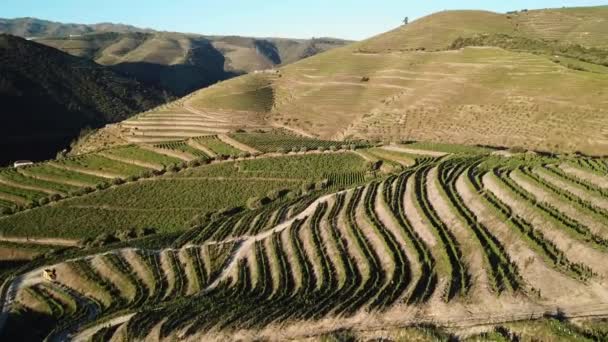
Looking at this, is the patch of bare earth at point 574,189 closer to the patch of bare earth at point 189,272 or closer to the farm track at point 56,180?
the patch of bare earth at point 189,272

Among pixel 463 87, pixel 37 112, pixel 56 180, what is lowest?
pixel 56 180

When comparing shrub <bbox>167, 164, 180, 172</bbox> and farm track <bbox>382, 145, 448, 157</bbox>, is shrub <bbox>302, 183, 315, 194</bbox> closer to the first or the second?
farm track <bbox>382, 145, 448, 157</bbox>

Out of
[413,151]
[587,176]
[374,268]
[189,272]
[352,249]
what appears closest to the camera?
[374,268]

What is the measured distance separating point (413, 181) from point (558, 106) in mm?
50268

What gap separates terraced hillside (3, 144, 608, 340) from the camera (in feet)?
88.1

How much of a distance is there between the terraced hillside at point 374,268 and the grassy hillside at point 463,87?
35.9 meters

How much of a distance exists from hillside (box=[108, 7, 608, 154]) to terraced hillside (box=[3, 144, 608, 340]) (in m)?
37.2

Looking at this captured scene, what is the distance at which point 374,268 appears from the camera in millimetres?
33469

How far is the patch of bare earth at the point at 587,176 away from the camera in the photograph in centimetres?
3772

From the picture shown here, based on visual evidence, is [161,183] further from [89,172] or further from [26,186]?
[26,186]

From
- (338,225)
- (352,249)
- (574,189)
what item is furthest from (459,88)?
(352,249)

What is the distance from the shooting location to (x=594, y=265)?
27.9 m

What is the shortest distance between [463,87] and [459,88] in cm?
94

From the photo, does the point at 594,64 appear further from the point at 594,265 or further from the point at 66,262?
the point at 66,262
